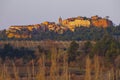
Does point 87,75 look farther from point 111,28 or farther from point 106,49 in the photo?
point 111,28

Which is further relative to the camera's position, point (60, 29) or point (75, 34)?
point (60, 29)

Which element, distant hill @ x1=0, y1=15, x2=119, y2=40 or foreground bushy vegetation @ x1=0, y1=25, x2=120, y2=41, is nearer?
foreground bushy vegetation @ x1=0, y1=25, x2=120, y2=41

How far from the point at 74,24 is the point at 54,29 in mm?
7454

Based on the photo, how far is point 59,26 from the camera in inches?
2657

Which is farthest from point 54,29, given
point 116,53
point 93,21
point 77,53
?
point 116,53

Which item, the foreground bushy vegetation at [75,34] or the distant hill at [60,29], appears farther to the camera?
the distant hill at [60,29]

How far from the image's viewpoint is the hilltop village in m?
60.8

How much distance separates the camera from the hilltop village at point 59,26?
60.8 metres

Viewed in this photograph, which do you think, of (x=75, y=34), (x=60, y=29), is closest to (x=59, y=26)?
(x=60, y=29)

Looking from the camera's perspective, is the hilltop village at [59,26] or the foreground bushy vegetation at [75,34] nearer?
the foreground bushy vegetation at [75,34]

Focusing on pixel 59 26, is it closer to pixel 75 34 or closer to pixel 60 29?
pixel 60 29

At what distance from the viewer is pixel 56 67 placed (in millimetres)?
6840

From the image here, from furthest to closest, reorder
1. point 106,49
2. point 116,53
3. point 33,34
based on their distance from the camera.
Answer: point 33,34 < point 106,49 < point 116,53

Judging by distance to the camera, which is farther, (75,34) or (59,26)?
(59,26)
